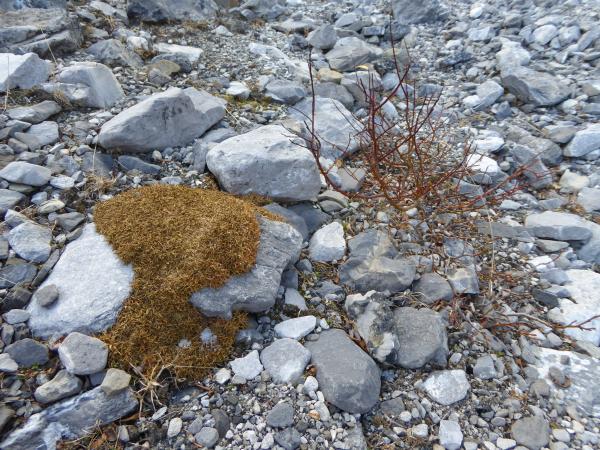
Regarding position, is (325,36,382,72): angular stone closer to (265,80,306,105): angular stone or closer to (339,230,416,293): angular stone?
(265,80,306,105): angular stone

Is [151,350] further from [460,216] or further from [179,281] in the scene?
[460,216]

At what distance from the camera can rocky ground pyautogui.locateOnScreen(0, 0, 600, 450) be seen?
2.47m

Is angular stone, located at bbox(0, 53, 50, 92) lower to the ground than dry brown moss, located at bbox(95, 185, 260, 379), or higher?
higher

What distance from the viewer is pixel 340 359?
272cm

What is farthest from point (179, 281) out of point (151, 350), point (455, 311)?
point (455, 311)

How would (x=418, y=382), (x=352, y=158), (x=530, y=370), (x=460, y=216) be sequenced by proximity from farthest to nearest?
(x=352, y=158) → (x=460, y=216) → (x=530, y=370) → (x=418, y=382)

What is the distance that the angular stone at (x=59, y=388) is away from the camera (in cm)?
232

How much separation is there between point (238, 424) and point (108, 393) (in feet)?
2.39

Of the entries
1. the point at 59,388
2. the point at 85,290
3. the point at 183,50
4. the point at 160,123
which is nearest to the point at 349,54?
the point at 183,50

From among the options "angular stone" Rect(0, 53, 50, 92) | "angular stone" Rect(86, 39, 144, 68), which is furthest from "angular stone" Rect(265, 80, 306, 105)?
"angular stone" Rect(0, 53, 50, 92)

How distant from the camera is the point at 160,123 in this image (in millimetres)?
3996

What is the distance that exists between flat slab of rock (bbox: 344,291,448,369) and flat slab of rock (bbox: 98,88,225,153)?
2298mm

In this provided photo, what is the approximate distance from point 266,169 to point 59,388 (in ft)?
7.06

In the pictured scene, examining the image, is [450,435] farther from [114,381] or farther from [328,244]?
[114,381]
